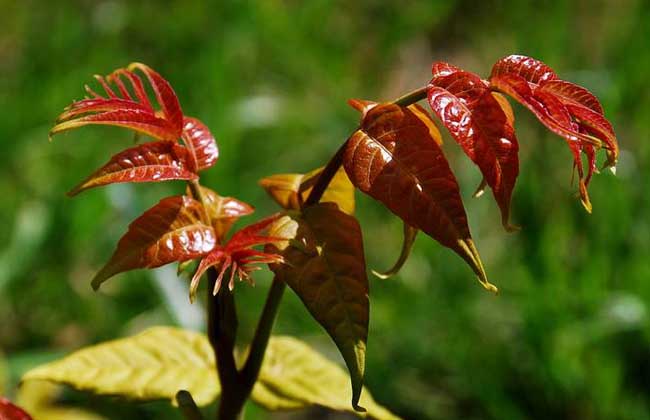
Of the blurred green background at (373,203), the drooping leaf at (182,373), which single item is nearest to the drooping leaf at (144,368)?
the drooping leaf at (182,373)

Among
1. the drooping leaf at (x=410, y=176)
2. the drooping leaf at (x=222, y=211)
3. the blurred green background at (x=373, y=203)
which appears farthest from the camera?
the blurred green background at (x=373, y=203)

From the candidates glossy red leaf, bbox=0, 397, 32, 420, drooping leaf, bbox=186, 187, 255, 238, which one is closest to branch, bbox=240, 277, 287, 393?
drooping leaf, bbox=186, 187, 255, 238

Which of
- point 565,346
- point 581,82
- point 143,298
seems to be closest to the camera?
point 565,346

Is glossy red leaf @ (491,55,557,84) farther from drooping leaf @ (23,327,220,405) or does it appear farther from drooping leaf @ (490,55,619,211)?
drooping leaf @ (23,327,220,405)

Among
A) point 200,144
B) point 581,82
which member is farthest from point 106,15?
point 200,144

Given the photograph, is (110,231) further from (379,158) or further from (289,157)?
(379,158)

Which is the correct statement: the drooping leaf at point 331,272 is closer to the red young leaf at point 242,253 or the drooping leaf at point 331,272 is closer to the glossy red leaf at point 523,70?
the red young leaf at point 242,253
